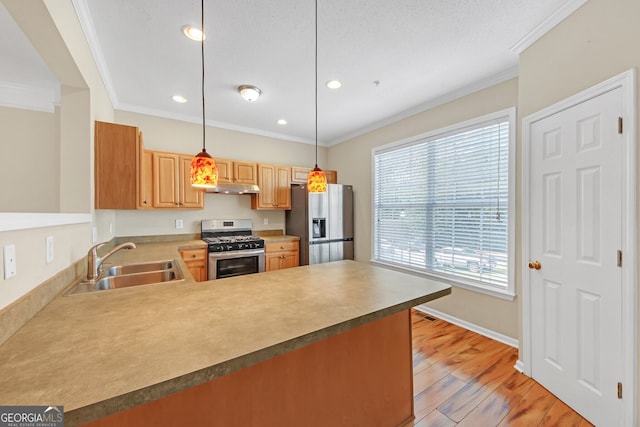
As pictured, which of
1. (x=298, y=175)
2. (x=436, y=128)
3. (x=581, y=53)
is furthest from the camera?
(x=298, y=175)

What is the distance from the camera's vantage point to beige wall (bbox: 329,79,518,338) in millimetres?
2594

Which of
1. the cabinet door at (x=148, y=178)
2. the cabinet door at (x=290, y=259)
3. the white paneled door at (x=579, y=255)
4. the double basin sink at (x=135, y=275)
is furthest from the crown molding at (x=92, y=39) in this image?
the white paneled door at (x=579, y=255)

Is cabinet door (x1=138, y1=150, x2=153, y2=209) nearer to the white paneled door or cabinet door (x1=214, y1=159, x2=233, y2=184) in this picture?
cabinet door (x1=214, y1=159, x2=233, y2=184)

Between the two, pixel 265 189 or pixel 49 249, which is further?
pixel 265 189

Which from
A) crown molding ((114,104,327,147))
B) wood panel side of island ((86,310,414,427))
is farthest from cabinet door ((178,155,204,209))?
wood panel side of island ((86,310,414,427))

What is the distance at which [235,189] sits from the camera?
370 centimetres

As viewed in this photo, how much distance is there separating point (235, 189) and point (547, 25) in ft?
11.6

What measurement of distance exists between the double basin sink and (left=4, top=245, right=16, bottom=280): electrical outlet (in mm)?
744

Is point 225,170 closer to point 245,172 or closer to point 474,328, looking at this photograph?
point 245,172

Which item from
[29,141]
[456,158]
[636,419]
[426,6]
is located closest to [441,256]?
[456,158]

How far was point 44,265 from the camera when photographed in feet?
3.86

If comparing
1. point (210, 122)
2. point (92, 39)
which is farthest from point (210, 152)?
point (92, 39)

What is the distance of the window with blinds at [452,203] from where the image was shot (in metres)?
2.62

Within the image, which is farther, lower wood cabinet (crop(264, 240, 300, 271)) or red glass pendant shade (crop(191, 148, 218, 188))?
lower wood cabinet (crop(264, 240, 300, 271))
